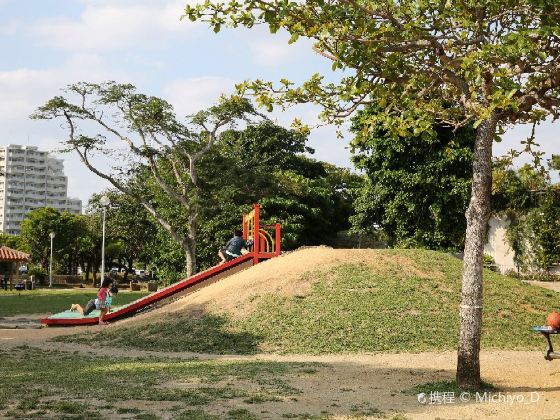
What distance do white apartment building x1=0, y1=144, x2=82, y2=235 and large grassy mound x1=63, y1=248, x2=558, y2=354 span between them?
15455 centimetres

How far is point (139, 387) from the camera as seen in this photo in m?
9.02

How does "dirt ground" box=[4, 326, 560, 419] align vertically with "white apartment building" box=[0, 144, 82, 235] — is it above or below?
below

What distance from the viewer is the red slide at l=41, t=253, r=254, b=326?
64.5 ft

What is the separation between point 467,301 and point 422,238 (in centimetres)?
2276

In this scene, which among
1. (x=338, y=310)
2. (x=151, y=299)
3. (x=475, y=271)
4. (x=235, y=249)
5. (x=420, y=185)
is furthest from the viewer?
(x=420, y=185)

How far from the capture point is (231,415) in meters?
7.52

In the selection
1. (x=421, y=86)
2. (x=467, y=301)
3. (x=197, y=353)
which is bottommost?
(x=197, y=353)

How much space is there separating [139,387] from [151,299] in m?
11.6

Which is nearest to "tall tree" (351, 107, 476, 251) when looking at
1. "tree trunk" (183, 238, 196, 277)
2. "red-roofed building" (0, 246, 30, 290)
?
"tree trunk" (183, 238, 196, 277)

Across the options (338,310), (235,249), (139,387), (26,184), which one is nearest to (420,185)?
(235,249)

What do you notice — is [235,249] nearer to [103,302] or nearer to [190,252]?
[103,302]

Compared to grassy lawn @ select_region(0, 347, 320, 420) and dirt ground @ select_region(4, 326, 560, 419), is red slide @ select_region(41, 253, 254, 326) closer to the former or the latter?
dirt ground @ select_region(4, 326, 560, 419)

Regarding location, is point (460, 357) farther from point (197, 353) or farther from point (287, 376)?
point (197, 353)

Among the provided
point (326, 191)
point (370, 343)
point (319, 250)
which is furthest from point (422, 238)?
point (370, 343)
